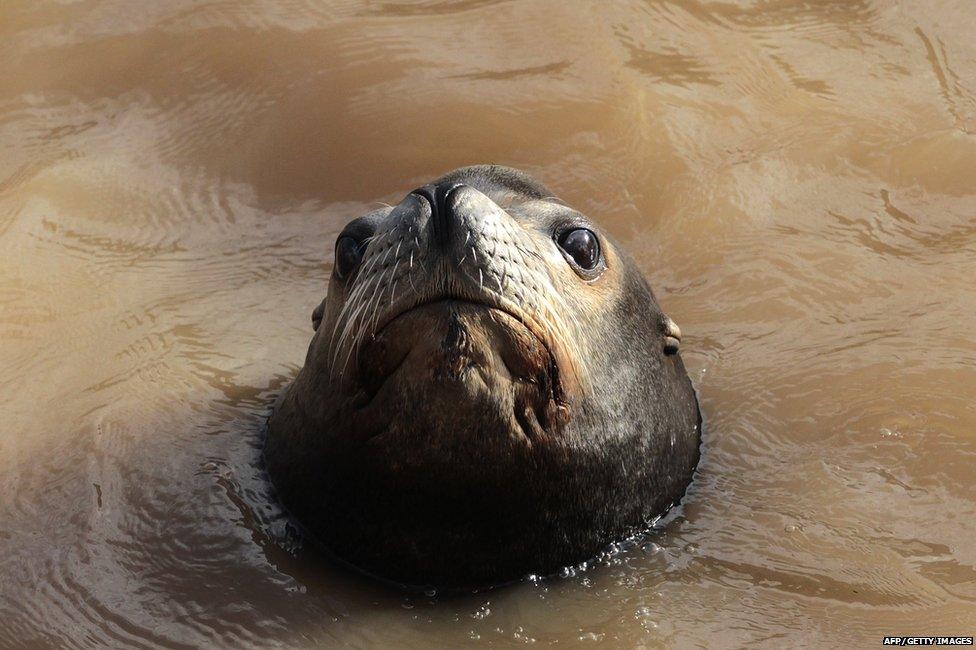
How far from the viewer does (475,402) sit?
183 inches

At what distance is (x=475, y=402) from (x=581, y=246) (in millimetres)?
1075

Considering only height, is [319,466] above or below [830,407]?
above

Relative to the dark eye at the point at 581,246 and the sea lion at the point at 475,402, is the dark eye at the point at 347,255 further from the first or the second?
the dark eye at the point at 581,246

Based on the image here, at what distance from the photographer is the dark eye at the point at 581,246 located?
540 centimetres

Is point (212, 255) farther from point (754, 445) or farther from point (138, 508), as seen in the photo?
point (754, 445)

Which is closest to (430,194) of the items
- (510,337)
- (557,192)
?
(510,337)

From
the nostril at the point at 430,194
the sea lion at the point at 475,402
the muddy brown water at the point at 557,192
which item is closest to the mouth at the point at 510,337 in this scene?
the sea lion at the point at 475,402

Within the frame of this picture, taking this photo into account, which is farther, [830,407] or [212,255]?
[212,255]

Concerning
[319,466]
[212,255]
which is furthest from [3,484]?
[212,255]

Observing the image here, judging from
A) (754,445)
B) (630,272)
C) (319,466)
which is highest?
(630,272)

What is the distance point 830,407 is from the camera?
6.37 meters

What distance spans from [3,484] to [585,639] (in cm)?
271

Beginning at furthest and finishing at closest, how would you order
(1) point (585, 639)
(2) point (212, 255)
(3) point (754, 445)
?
(2) point (212, 255), (3) point (754, 445), (1) point (585, 639)

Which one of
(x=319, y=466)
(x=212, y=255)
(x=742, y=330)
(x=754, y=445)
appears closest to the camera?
(x=319, y=466)
